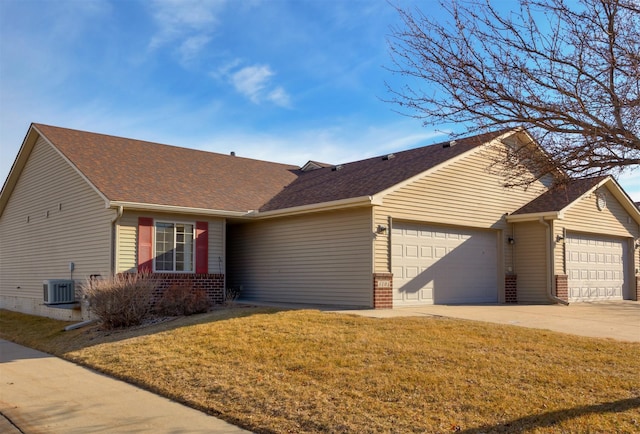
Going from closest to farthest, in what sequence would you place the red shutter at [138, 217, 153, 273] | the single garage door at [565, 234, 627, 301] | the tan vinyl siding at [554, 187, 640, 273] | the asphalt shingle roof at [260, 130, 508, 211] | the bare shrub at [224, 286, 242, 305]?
the red shutter at [138, 217, 153, 273] < the asphalt shingle roof at [260, 130, 508, 211] < the bare shrub at [224, 286, 242, 305] < the tan vinyl siding at [554, 187, 640, 273] < the single garage door at [565, 234, 627, 301]

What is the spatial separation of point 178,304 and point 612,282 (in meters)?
14.8

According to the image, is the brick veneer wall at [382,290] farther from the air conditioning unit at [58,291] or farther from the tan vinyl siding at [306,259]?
the air conditioning unit at [58,291]

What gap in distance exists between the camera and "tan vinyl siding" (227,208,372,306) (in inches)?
605

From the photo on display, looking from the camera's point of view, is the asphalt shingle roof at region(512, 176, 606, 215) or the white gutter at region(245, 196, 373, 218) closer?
the white gutter at region(245, 196, 373, 218)

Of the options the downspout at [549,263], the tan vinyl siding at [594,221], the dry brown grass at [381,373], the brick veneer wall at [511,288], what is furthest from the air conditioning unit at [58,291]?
the tan vinyl siding at [594,221]

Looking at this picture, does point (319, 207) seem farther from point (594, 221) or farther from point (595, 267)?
point (595, 267)

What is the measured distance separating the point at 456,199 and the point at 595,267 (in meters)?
A: 6.28

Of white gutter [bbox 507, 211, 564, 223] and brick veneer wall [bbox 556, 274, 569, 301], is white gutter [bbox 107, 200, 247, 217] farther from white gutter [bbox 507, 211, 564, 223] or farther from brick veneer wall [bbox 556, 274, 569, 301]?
brick veneer wall [bbox 556, 274, 569, 301]

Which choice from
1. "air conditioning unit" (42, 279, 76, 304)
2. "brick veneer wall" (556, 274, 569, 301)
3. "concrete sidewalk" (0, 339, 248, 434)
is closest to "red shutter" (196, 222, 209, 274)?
"air conditioning unit" (42, 279, 76, 304)

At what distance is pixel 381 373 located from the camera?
7902mm

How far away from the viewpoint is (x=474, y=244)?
18.1 meters

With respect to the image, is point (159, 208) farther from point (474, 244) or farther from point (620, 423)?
point (620, 423)

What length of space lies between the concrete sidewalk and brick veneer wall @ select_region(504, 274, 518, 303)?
41.9 ft

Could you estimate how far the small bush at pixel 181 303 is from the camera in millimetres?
14445
